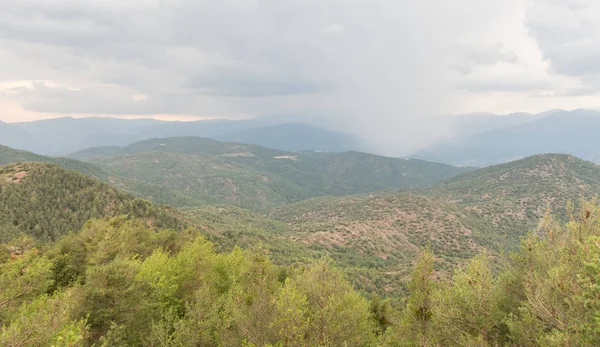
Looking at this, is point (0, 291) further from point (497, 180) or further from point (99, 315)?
point (497, 180)

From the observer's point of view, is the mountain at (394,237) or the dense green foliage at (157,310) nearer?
the dense green foliage at (157,310)

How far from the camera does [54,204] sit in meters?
72.3

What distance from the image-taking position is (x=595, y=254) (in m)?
13.4

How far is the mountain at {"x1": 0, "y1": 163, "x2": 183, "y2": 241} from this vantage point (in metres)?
64.8

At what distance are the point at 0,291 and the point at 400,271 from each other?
3068 inches

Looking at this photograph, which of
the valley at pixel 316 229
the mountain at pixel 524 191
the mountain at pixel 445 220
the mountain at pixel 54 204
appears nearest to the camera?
the valley at pixel 316 229

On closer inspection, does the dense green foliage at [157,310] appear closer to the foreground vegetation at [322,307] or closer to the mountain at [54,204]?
the foreground vegetation at [322,307]

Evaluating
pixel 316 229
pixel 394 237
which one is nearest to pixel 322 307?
pixel 394 237

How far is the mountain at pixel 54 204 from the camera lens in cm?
6481

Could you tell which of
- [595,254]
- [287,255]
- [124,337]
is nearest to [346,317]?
[595,254]

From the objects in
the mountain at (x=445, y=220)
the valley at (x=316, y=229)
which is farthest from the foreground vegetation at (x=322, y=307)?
the mountain at (x=445, y=220)

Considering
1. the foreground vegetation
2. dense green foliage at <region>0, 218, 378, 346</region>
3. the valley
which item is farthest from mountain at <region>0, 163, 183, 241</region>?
the foreground vegetation

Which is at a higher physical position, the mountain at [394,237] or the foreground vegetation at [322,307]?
the foreground vegetation at [322,307]

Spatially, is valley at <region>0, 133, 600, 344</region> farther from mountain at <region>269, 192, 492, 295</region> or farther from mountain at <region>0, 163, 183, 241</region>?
mountain at <region>269, 192, 492, 295</region>
